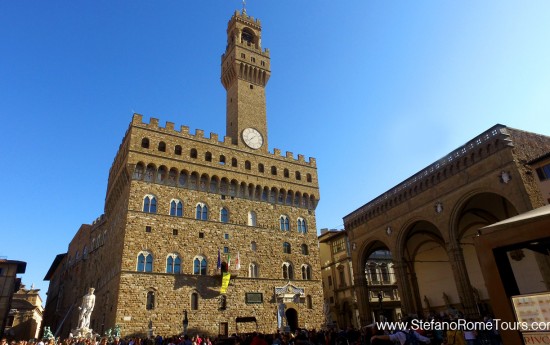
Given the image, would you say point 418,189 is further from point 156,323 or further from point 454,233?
point 156,323

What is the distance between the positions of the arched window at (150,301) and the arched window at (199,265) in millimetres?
3669

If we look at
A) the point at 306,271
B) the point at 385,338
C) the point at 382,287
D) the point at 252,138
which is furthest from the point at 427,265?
the point at 385,338

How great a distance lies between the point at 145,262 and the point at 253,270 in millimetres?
9237

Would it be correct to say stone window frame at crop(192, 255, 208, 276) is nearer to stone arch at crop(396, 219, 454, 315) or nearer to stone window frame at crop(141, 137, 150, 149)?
stone window frame at crop(141, 137, 150, 149)

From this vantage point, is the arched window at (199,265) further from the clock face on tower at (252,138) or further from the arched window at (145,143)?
the clock face on tower at (252,138)

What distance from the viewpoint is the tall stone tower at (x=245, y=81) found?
35781mm

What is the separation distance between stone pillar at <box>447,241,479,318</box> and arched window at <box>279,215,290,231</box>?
15792 millimetres

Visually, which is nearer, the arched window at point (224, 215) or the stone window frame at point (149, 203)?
the stone window frame at point (149, 203)

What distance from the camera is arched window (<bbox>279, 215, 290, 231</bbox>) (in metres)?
34.3

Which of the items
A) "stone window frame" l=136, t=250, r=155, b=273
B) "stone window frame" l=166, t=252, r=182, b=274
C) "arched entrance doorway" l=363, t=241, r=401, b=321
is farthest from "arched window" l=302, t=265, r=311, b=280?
"stone window frame" l=136, t=250, r=155, b=273

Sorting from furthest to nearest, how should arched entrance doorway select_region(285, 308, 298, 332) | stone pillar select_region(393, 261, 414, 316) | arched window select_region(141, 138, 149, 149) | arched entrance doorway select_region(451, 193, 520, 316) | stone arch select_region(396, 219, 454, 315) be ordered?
arched entrance doorway select_region(285, 308, 298, 332)
arched window select_region(141, 138, 149, 149)
stone arch select_region(396, 219, 454, 315)
stone pillar select_region(393, 261, 414, 316)
arched entrance doorway select_region(451, 193, 520, 316)

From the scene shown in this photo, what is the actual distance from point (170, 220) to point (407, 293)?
18830mm

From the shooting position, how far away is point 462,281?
21.1 metres

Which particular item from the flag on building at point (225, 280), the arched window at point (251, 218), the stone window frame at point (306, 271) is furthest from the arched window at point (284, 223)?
the flag on building at point (225, 280)
